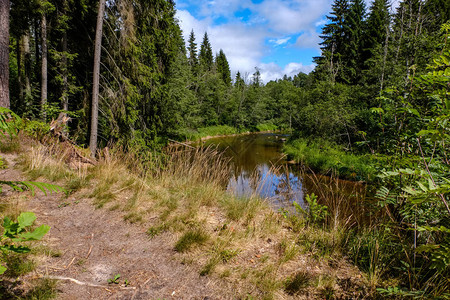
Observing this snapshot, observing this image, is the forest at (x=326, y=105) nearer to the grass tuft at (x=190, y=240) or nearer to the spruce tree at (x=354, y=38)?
the grass tuft at (x=190, y=240)

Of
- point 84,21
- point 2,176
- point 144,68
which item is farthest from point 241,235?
point 84,21

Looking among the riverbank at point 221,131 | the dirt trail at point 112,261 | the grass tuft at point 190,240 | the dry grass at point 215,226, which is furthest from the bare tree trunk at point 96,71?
the riverbank at point 221,131

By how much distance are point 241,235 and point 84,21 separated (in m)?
9.13

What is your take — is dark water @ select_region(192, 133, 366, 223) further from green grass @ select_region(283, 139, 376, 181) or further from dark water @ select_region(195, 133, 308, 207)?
green grass @ select_region(283, 139, 376, 181)

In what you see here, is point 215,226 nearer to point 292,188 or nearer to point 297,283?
point 297,283

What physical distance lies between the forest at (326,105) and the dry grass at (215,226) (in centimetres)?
63

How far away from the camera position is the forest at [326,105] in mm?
1717

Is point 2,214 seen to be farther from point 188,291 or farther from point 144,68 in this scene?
point 144,68

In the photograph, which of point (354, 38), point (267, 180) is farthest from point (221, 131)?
point (267, 180)

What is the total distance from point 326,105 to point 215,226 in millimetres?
14183

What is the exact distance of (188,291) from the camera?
1927 millimetres

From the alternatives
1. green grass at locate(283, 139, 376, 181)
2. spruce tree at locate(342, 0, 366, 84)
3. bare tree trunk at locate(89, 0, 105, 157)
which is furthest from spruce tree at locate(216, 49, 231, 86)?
bare tree trunk at locate(89, 0, 105, 157)

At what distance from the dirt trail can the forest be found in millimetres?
1676

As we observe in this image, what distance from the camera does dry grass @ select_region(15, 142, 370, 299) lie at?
2102mm
